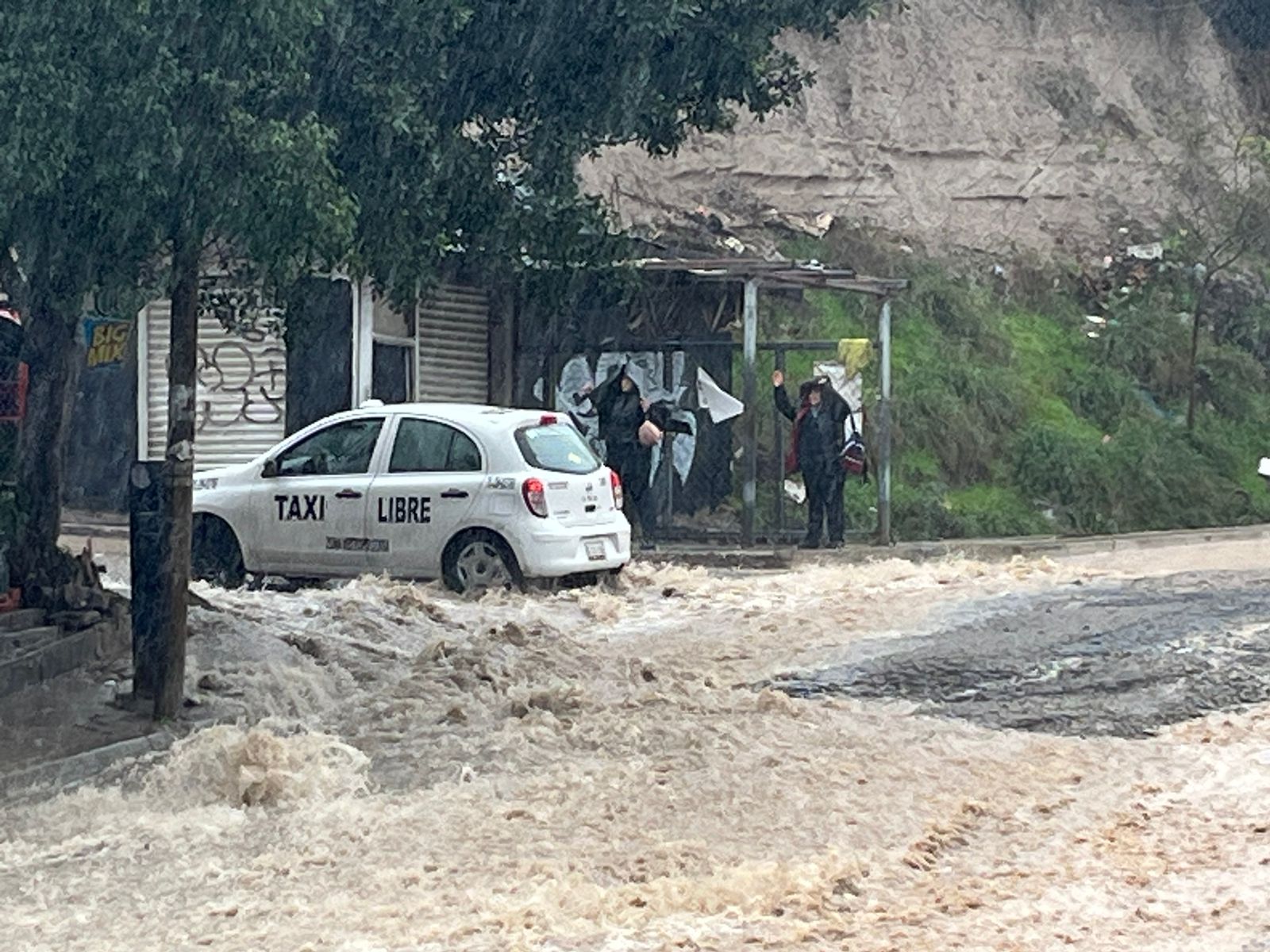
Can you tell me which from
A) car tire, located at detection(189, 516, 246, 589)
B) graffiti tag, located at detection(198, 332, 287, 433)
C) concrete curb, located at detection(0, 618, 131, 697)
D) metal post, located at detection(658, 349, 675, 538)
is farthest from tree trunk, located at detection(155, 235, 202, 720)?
graffiti tag, located at detection(198, 332, 287, 433)

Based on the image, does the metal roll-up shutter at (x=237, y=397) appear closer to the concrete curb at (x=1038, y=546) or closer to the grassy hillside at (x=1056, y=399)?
the concrete curb at (x=1038, y=546)

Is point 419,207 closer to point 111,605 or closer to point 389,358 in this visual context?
point 111,605

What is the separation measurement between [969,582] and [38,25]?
10092 mm

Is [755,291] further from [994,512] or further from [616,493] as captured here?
[994,512]

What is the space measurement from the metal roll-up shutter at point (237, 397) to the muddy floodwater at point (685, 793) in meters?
8.80

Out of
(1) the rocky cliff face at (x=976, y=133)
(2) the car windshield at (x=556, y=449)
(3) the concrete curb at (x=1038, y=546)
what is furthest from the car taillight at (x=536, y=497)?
(1) the rocky cliff face at (x=976, y=133)

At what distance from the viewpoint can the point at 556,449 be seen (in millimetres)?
15234

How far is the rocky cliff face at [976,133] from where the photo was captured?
34750mm

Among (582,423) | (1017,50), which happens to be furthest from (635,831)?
(1017,50)

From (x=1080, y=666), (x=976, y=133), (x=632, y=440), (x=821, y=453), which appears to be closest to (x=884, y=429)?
(x=821, y=453)

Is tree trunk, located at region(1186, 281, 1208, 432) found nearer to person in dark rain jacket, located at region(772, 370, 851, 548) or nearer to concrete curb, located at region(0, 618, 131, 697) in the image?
person in dark rain jacket, located at region(772, 370, 851, 548)

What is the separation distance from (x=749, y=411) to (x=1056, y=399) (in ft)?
34.9

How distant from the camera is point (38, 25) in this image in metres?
7.41

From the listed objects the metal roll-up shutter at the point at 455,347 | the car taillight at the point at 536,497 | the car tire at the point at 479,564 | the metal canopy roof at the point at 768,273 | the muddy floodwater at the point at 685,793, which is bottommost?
the muddy floodwater at the point at 685,793
